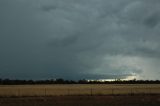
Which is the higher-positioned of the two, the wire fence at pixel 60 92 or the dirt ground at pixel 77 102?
the wire fence at pixel 60 92

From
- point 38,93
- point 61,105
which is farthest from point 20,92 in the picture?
point 61,105

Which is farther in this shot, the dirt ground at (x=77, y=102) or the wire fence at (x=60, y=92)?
the wire fence at (x=60, y=92)

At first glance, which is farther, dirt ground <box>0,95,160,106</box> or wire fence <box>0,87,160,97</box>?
wire fence <box>0,87,160,97</box>

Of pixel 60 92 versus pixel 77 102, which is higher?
pixel 60 92

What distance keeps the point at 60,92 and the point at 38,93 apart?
437cm

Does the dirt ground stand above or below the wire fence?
below

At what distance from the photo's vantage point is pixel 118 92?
3228 inches

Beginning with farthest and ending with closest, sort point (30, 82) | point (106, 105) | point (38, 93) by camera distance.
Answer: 1. point (30, 82)
2. point (38, 93)
3. point (106, 105)

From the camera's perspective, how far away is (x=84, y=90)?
82188 mm

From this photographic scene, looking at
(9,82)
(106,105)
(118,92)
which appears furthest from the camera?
(9,82)

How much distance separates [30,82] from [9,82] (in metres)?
9.27

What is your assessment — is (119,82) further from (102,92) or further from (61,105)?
(61,105)

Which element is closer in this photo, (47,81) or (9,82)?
(9,82)

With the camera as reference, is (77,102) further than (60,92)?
No
